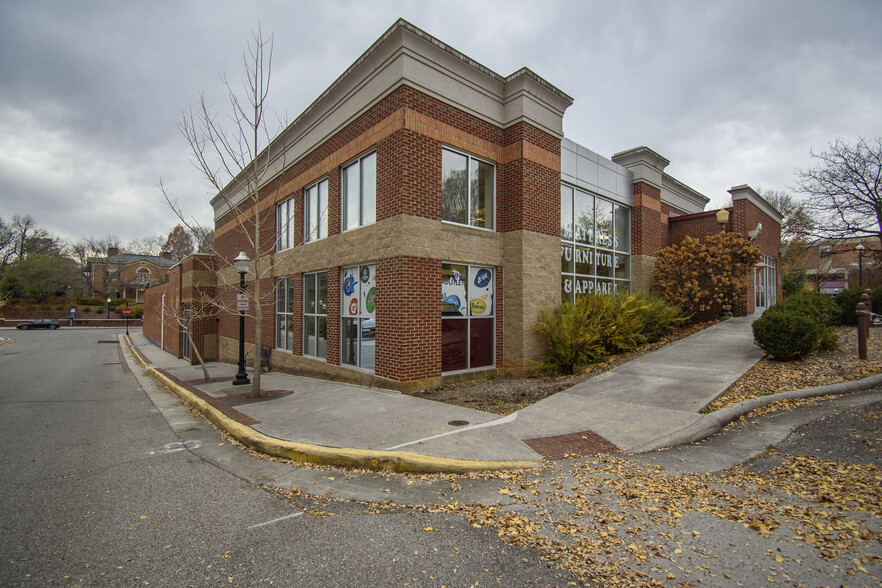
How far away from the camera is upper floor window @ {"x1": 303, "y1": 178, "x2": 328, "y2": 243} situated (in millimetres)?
12844

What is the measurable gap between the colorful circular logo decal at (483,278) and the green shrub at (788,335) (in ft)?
19.7

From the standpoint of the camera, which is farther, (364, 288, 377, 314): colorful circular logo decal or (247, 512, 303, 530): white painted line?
(364, 288, 377, 314): colorful circular logo decal

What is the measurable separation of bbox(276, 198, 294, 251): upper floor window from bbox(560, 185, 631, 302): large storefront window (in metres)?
8.96

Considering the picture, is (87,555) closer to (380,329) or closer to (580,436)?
(580,436)

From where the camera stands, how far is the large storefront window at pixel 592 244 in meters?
12.9

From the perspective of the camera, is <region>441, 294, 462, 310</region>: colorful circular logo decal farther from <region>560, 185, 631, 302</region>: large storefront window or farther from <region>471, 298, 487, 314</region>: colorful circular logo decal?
<region>560, 185, 631, 302</region>: large storefront window

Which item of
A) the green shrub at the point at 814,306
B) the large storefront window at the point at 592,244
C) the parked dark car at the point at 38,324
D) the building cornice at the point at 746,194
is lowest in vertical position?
the parked dark car at the point at 38,324

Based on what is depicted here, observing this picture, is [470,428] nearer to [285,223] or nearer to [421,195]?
[421,195]

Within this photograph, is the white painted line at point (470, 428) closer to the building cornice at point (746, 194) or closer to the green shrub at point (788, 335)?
the green shrub at point (788, 335)

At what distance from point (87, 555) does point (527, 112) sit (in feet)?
36.3

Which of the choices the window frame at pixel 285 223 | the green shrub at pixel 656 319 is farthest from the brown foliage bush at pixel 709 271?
the window frame at pixel 285 223

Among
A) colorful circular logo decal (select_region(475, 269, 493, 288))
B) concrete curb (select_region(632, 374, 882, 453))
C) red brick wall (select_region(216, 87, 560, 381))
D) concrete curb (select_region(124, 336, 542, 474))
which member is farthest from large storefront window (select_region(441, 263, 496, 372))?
concrete curb (select_region(632, 374, 882, 453))

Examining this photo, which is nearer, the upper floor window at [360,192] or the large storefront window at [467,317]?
the large storefront window at [467,317]

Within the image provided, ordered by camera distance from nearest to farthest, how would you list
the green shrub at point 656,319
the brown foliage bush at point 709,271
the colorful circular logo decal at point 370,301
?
the colorful circular logo decal at point 370,301 < the green shrub at point 656,319 < the brown foliage bush at point 709,271
